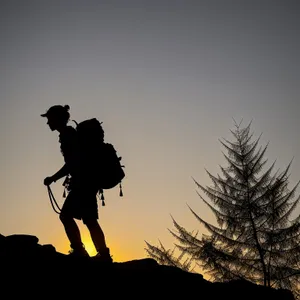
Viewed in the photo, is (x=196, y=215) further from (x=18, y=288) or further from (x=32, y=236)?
(x=18, y=288)

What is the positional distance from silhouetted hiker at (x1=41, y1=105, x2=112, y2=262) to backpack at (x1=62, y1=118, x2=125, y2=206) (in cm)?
9

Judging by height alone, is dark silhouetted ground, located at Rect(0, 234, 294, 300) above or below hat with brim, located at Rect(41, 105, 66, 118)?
below

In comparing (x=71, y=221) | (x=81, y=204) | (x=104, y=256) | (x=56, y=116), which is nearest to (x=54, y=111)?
(x=56, y=116)

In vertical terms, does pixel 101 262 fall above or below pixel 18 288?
above

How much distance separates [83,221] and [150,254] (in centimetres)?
1350

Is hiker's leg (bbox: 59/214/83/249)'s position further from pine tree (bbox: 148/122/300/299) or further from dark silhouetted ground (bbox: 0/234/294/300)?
pine tree (bbox: 148/122/300/299)

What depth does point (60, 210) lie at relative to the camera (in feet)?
15.7

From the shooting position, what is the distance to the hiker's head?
4742 millimetres

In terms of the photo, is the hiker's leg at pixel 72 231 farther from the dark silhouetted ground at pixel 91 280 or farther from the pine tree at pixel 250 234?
the pine tree at pixel 250 234

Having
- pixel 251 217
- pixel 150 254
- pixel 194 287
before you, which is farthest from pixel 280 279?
pixel 194 287

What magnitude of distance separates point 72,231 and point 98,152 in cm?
117

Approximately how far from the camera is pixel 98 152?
15.1 feet

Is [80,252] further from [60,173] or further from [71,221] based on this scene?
[60,173]

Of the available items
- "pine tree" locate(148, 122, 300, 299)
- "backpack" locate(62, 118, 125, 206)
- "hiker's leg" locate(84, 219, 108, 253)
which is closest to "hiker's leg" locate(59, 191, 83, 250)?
"hiker's leg" locate(84, 219, 108, 253)
